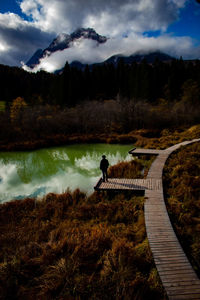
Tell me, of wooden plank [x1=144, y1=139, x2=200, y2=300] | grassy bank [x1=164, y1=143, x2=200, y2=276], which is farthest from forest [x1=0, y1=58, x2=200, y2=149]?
wooden plank [x1=144, y1=139, x2=200, y2=300]

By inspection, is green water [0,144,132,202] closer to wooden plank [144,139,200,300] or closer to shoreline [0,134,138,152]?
shoreline [0,134,138,152]

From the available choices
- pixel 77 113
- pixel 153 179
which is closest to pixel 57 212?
pixel 153 179

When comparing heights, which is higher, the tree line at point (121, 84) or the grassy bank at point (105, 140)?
the tree line at point (121, 84)

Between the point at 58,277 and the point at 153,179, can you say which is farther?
the point at 153,179

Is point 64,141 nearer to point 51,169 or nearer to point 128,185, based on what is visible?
point 51,169

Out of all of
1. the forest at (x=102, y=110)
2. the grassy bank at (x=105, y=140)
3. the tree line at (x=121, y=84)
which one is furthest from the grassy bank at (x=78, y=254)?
the tree line at (x=121, y=84)

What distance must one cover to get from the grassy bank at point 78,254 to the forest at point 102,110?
15861 millimetres

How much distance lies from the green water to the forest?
2.93 meters

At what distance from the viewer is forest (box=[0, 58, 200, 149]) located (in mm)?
24594

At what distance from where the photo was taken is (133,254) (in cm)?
414

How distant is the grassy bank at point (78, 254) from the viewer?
337 centimetres

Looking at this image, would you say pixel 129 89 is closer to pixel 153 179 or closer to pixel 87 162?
pixel 87 162

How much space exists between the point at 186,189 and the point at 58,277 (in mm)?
6119

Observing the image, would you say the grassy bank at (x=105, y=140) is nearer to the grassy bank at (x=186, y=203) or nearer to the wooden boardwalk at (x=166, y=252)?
the grassy bank at (x=186, y=203)
